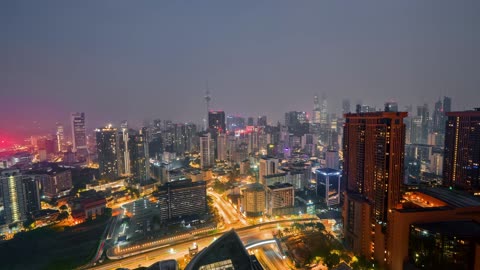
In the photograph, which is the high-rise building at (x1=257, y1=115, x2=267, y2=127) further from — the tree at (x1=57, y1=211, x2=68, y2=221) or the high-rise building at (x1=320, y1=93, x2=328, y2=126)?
the tree at (x1=57, y1=211, x2=68, y2=221)

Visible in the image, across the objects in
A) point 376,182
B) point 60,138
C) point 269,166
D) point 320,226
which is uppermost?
point 60,138

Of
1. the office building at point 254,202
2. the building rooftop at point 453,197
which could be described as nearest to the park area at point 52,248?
the office building at point 254,202

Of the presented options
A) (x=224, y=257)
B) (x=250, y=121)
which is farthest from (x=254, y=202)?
(x=250, y=121)

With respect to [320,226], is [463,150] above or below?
above

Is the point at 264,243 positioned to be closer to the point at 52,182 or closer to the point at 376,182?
the point at 376,182

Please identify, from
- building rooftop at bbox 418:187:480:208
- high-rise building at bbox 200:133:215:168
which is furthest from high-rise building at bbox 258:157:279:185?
building rooftop at bbox 418:187:480:208

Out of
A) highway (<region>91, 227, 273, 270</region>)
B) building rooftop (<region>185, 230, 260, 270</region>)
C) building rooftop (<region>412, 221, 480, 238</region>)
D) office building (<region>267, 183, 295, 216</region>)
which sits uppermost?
building rooftop (<region>412, 221, 480, 238</region>)

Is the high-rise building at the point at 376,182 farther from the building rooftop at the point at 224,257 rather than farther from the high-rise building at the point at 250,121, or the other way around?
the high-rise building at the point at 250,121
